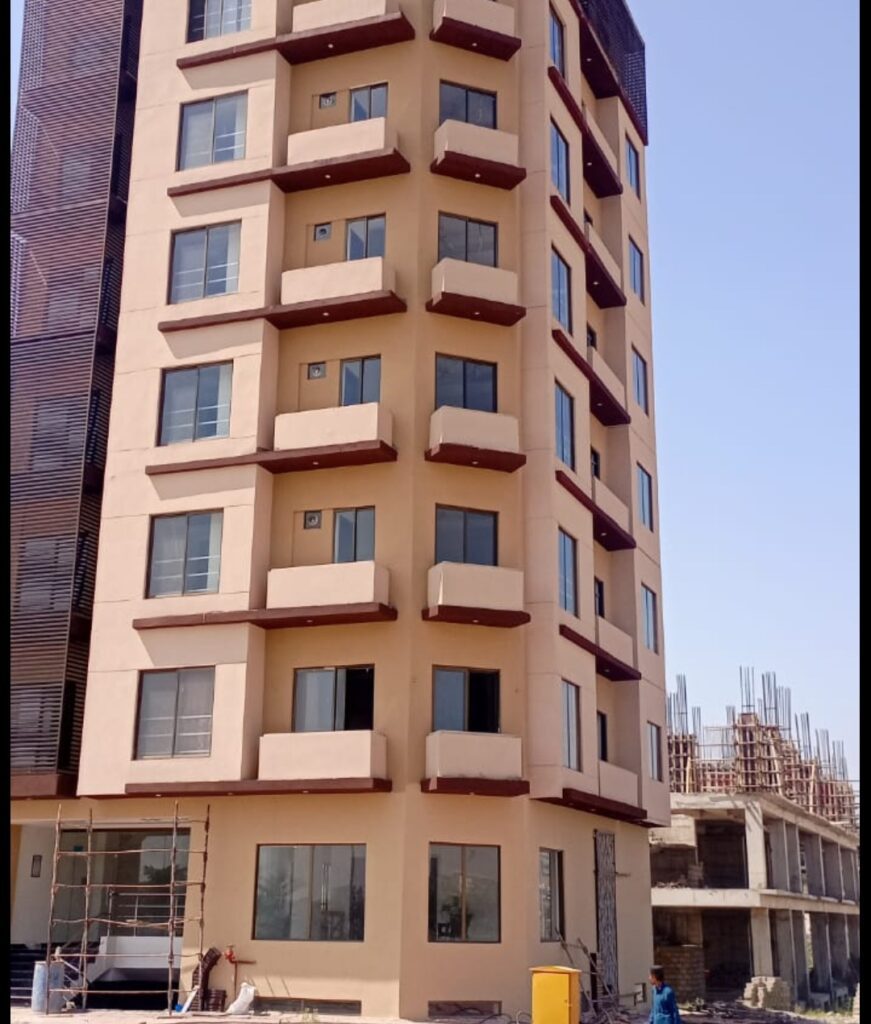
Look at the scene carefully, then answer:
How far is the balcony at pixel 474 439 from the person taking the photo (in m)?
30.0

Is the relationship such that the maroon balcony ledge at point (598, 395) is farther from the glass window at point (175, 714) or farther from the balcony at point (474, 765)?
the glass window at point (175, 714)

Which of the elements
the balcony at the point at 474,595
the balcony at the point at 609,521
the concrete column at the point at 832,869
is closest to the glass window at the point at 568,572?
the balcony at the point at 609,521

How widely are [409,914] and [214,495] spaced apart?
1138cm

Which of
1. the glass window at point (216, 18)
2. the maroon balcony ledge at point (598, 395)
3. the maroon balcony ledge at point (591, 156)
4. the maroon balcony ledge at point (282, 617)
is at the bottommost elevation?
the maroon balcony ledge at point (282, 617)

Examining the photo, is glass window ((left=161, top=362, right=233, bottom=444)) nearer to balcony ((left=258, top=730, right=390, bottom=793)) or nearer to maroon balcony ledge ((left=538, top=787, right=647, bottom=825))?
balcony ((left=258, top=730, right=390, bottom=793))

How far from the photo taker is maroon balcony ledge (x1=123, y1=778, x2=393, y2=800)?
27.5 m

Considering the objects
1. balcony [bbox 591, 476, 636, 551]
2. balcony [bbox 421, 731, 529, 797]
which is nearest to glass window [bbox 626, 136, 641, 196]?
balcony [bbox 591, 476, 636, 551]

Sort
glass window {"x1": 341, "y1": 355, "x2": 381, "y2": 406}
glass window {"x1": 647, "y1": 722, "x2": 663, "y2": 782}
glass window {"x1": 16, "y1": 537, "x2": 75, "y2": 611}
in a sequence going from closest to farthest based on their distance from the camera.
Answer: glass window {"x1": 341, "y1": 355, "x2": 381, "y2": 406}
glass window {"x1": 16, "y1": 537, "x2": 75, "y2": 611}
glass window {"x1": 647, "y1": 722, "x2": 663, "y2": 782}

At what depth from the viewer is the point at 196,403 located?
32.3m

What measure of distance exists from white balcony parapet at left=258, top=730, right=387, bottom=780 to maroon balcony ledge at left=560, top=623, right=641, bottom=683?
6.03 metres

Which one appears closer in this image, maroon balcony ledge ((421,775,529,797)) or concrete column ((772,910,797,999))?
maroon balcony ledge ((421,775,529,797))

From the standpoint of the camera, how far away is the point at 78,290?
35.3m

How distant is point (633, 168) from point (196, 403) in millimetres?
21526
